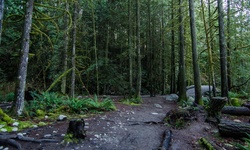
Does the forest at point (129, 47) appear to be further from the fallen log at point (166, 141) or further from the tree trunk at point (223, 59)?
the fallen log at point (166, 141)

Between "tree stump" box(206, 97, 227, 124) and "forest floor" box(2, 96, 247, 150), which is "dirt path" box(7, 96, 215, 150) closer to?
"forest floor" box(2, 96, 247, 150)

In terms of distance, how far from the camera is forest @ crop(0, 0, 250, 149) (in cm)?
975

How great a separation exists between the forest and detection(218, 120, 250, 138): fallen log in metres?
4.28

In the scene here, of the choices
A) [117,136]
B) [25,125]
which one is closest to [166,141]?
[117,136]

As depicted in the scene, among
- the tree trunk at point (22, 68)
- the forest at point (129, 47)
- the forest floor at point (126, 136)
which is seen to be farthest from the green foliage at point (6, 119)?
the forest at point (129, 47)

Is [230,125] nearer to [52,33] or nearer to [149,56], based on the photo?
[149,56]

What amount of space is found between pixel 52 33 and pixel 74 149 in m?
12.0

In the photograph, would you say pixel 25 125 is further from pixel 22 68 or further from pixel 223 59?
pixel 223 59

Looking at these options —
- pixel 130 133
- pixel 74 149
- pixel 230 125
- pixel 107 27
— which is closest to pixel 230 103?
pixel 230 125

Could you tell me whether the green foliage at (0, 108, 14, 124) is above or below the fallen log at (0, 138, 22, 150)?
above

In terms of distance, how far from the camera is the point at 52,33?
44.5 feet

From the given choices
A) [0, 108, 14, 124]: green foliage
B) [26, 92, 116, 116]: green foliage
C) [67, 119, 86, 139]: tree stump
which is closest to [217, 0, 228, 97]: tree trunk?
[26, 92, 116, 116]: green foliage

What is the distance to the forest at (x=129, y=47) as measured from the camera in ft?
32.0

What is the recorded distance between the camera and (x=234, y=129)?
16.0 ft
